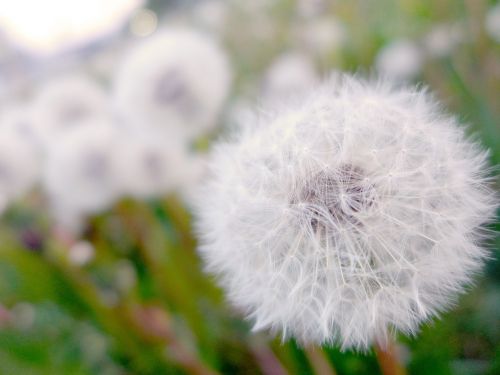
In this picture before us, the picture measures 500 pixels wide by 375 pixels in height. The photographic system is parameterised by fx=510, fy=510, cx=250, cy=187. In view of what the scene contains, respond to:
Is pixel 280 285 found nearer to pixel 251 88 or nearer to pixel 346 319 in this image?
pixel 346 319

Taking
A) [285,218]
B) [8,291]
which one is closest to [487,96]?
[285,218]

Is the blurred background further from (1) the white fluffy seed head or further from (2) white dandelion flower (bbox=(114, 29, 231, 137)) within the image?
(1) the white fluffy seed head

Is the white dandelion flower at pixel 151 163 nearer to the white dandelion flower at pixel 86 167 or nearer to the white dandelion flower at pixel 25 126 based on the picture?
the white dandelion flower at pixel 86 167

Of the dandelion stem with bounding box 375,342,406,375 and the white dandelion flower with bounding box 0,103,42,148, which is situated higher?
the white dandelion flower with bounding box 0,103,42,148

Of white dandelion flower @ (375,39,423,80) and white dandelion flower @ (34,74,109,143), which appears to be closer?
white dandelion flower @ (34,74,109,143)

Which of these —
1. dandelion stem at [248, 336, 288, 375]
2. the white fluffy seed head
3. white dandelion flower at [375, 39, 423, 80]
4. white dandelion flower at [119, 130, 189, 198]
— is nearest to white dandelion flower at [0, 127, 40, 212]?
white dandelion flower at [119, 130, 189, 198]

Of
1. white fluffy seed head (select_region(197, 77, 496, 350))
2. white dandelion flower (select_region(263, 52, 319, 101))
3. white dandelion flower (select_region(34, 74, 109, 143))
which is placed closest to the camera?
white fluffy seed head (select_region(197, 77, 496, 350))
